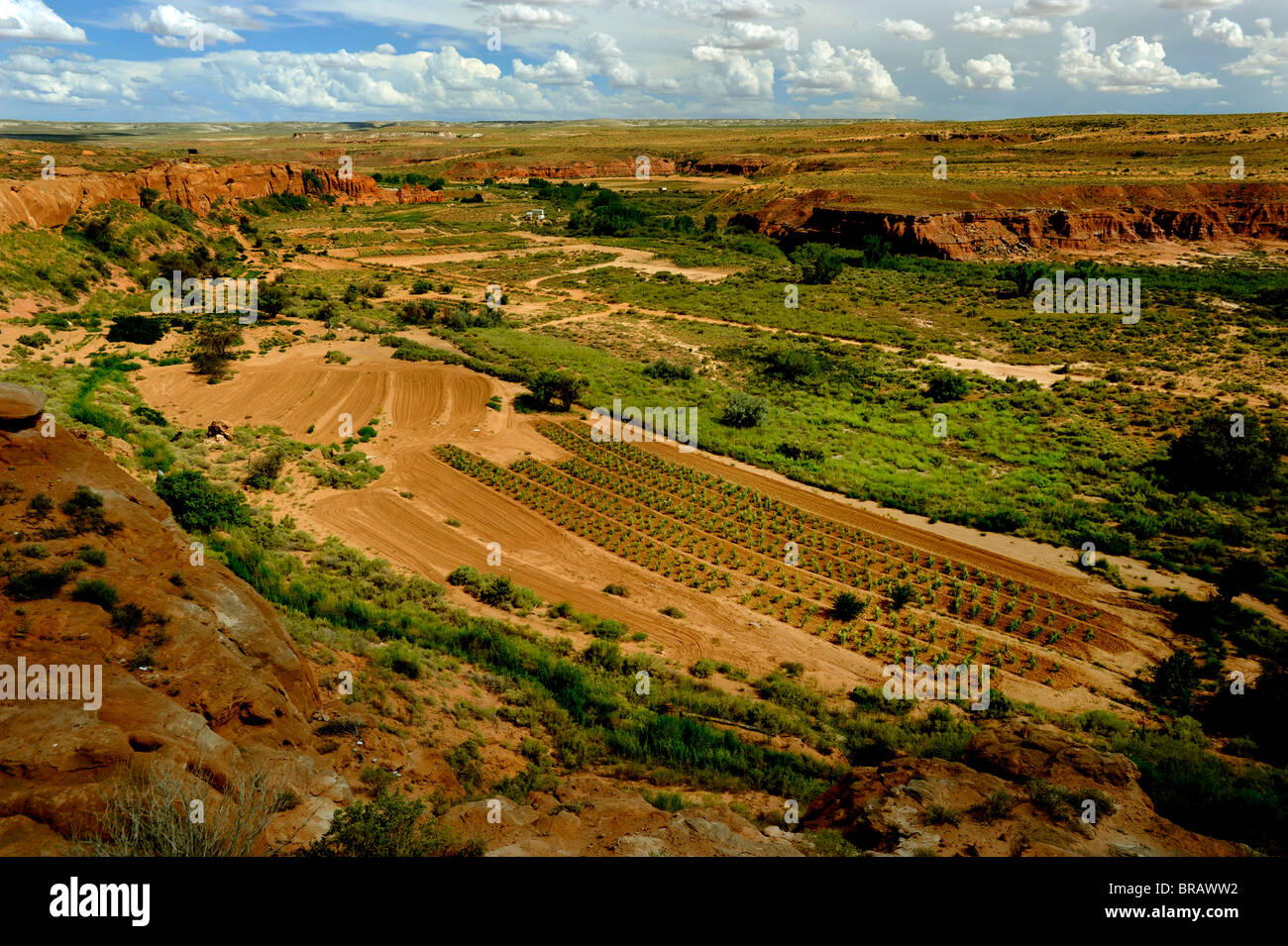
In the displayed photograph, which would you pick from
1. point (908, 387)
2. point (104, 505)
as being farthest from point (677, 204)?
point (104, 505)

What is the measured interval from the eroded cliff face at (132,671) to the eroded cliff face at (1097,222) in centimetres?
6555

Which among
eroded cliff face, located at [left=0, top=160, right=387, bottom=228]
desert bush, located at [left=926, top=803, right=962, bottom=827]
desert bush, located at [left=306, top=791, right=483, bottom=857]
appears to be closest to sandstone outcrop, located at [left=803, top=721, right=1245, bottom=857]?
desert bush, located at [left=926, top=803, right=962, bottom=827]

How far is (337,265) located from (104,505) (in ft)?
183

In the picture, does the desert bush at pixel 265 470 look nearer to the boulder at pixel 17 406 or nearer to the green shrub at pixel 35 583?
the boulder at pixel 17 406

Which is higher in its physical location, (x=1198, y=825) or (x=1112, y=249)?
(x=1112, y=249)

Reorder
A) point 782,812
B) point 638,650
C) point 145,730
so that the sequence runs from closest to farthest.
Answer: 1. point 145,730
2. point 782,812
3. point 638,650

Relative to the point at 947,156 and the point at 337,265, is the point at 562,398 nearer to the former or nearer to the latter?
the point at 337,265
